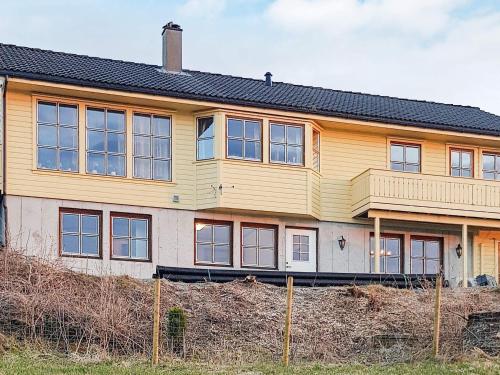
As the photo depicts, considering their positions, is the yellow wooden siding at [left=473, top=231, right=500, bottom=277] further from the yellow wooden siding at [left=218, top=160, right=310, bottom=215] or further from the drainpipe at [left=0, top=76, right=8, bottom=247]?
the drainpipe at [left=0, top=76, right=8, bottom=247]

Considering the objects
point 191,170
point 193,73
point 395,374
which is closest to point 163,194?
point 191,170

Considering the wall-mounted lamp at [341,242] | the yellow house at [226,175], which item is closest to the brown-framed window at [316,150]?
the yellow house at [226,175]

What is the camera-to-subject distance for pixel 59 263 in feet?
75.4

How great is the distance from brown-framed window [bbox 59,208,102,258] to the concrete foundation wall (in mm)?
133

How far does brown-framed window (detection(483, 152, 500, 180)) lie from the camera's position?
32.1m

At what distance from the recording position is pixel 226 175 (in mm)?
28219

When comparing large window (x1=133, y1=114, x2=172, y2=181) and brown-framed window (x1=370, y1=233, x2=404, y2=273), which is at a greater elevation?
large window (x1=133, y1=114, x2=172, y2=181)

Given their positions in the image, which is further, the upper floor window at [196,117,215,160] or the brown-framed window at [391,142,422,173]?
the brown-framed window at [391,142,422,173]

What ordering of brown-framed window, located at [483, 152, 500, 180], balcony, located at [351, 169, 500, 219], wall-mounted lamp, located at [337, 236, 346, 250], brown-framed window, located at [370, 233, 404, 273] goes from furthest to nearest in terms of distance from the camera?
brown-framed window, located at [483, 152, 500, 180]
brown-framed window, located at [370, 233, 404, 273]
wall-mounted lamp, located at [337, 236, 346, 250]
balcony, located at [351, 169, 500, 219]

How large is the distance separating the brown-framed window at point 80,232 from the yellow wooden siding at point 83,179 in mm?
392

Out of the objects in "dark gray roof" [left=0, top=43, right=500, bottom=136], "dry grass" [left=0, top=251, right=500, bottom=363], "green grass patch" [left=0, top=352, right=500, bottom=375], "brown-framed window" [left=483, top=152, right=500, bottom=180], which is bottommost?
"green grass patch" [left=0, top=352, right=500, bottom=375]

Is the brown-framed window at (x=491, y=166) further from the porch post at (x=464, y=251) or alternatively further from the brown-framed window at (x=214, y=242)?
the brown-framed window at (x=214, y=242)

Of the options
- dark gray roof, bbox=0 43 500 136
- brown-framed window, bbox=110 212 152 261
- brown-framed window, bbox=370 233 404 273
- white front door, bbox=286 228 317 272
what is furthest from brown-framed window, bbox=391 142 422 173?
brown-framed window, bbox=110 212 152 261

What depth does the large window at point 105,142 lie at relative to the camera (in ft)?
90.6
